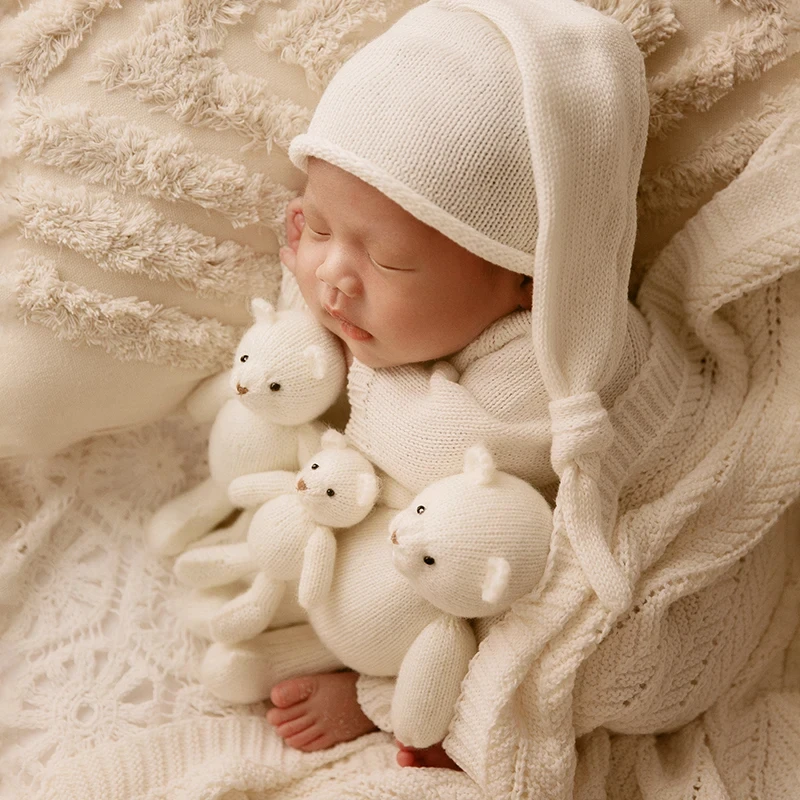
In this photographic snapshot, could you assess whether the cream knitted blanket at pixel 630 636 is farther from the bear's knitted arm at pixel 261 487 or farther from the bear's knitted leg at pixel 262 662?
the bear's knitted arm at pixel 261 487

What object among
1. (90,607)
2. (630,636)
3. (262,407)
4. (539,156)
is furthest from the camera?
(90,607)

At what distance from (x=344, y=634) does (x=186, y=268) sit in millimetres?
541

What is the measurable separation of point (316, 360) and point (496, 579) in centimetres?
38

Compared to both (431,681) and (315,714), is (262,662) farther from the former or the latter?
(431,681)

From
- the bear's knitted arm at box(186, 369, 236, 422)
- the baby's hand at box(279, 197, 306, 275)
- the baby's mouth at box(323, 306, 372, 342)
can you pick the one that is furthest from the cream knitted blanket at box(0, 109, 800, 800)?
the baby's hand at box(279, 197, 306, 275)

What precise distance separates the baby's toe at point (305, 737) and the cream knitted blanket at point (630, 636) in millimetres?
24

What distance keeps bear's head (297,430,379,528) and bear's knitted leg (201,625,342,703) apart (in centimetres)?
24

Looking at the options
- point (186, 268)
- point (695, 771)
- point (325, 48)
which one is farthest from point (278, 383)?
point (695, 771)

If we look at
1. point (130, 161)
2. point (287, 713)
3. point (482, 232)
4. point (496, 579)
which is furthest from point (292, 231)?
point (287, 713)

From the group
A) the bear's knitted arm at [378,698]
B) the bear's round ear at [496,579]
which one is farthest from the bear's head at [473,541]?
the bear's knitted arm at [378,698]

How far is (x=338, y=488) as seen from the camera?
116cm

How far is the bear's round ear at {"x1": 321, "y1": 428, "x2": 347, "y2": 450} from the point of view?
121 cm

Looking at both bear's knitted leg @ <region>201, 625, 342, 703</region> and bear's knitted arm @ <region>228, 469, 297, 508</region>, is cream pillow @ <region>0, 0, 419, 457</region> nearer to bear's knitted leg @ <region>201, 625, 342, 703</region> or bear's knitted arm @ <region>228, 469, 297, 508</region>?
bear's knitted arm @ <region>228, 469, 297, 508</region>

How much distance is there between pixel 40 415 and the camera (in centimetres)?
125
